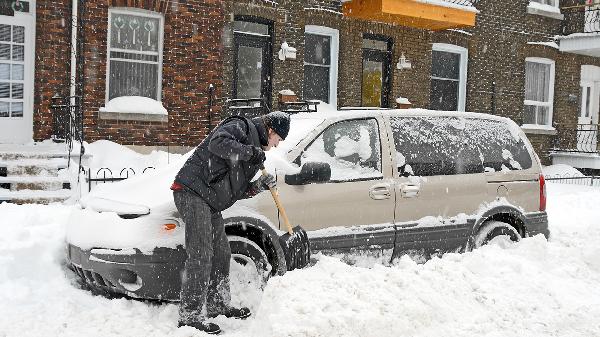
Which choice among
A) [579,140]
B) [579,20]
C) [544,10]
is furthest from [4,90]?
[579,140]

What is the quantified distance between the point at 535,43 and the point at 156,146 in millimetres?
12274

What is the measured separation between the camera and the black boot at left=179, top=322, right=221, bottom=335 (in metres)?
4.97

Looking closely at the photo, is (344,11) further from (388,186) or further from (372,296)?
(372,296)

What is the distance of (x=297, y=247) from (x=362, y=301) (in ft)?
2.29

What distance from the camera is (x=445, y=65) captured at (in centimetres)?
1834

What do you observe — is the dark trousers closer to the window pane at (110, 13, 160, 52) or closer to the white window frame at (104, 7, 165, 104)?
the white window frame at (104, 7, 165, 104)

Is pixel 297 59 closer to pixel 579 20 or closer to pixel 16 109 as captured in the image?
pixel 16 109

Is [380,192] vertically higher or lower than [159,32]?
lower

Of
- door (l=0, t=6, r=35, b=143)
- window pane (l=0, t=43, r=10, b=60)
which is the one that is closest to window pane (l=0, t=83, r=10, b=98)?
door (l=0, t=6, r=35, b=143)

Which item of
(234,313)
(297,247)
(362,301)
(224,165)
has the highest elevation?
(224,165)

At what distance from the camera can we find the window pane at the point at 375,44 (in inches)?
658

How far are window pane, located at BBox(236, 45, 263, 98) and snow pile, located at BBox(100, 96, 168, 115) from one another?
2081mm

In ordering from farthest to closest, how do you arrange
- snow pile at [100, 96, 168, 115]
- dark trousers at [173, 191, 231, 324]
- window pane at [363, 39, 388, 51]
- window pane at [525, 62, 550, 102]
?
1. window pane at [525, 62, 550, 102]
2. window pane at [363, 39, 388, 51]
3. snow pile at [100, 96, 168, 115]
4. dark trousers at [173, 191, 231, 324]

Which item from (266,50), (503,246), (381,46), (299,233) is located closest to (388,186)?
(299,233)
